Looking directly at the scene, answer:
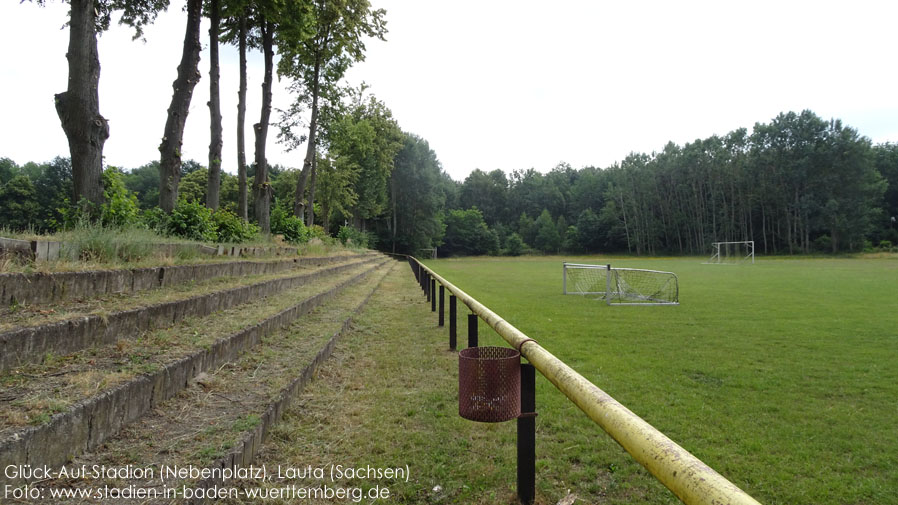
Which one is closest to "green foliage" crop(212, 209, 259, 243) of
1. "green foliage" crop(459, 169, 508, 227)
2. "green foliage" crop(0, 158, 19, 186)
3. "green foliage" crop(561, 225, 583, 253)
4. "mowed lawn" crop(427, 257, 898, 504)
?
"mowed lawn" crop(427, 257, 898, 504)

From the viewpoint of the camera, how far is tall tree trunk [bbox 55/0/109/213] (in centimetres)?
628

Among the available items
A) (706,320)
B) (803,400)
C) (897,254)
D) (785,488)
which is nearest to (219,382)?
(785,488)

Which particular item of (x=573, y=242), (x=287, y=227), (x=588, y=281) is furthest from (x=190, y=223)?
(x=573, y=242)

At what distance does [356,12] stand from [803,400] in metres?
18.6

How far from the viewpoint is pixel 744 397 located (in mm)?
4441

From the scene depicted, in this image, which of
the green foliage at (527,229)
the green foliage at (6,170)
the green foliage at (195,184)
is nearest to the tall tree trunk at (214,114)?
the green foliage at (6,170)

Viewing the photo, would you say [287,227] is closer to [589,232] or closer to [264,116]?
[264,116]

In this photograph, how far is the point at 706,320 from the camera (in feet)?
30.4

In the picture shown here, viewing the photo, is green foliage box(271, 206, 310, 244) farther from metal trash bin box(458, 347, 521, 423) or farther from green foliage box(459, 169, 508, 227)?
green foliage box(459, 169, 508, 227)

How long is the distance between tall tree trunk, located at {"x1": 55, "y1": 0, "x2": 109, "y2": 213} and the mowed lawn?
19.4 ft

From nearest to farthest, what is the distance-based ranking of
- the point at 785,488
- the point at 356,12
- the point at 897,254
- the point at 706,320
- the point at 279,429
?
the point at 785,488 < the point at 279,429 < the point at 706,320 < the point at 356,12 < the point at 897,254

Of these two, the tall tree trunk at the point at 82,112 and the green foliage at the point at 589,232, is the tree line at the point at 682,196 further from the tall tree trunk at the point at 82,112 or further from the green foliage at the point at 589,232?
the tall tree trunk at the point at 82,112

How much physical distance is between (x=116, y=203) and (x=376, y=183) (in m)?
39.1

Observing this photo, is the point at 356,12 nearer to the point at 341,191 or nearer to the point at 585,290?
the point at 585,290
